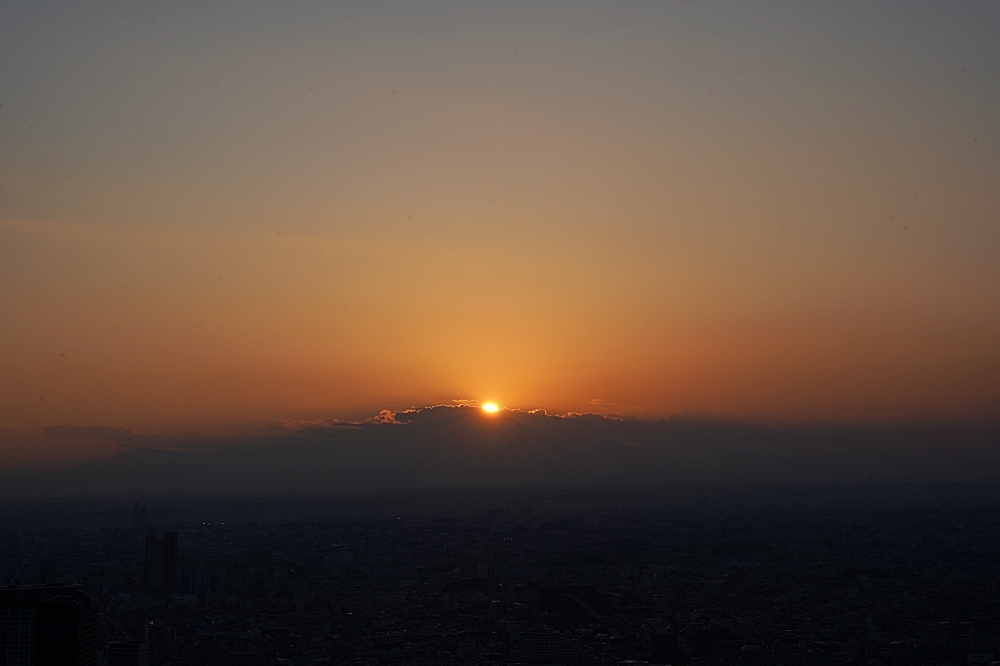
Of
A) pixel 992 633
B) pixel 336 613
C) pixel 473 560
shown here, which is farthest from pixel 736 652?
pixel 473 560

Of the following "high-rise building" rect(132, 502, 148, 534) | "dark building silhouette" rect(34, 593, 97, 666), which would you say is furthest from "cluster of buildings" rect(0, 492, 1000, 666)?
"high-rise building" rect(132, 502, 148, 534)

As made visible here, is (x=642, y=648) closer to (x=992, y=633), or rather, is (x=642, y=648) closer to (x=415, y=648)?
(x=415, y=648)

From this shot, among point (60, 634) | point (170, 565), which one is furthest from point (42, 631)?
point (170, 565)

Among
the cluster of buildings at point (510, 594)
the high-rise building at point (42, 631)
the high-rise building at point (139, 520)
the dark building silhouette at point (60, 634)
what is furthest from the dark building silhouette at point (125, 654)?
the high-rise building at point (139, 520)

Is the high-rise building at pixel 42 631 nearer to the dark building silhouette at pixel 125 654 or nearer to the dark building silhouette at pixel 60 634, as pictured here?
the dark building silhouette at pixel 60 634

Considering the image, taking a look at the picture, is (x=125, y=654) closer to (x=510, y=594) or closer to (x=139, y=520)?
(x=510, y=594)

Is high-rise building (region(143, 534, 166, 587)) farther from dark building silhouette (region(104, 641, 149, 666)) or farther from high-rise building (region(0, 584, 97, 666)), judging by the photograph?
high-rise building (region(0, 584, 97, 666))
